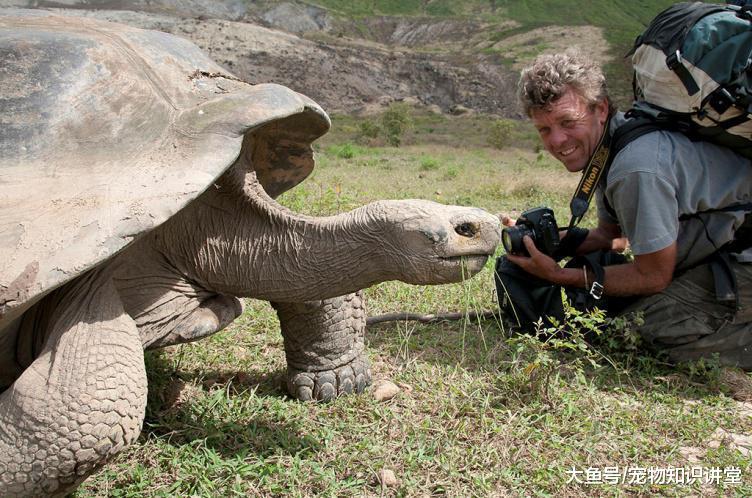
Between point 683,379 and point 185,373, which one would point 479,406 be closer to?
point 683,379

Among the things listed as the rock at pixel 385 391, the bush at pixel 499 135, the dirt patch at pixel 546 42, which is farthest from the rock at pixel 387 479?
the dirt patch at pixel 546 42

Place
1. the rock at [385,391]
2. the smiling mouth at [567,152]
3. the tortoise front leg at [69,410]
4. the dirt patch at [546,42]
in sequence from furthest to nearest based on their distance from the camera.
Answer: the dirt patch at [546,42]
the smiling mouth at [567,152]
the rock at [385,391]
the tortoise front leg at [69,410]

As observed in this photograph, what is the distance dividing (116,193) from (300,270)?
0.68 m

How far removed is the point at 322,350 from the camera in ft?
9.46

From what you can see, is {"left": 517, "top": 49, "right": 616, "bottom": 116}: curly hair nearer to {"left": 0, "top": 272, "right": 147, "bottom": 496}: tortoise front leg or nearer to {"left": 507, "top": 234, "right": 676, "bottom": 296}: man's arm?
{"left": 507, "top": 234, "right": 676, "bottom": 296}: man's arm

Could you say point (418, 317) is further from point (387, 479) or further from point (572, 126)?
point (387, 479)

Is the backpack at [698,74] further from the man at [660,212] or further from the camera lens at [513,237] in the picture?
the camera lens at [513,237]

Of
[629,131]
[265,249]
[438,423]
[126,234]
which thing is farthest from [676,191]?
[126,234]

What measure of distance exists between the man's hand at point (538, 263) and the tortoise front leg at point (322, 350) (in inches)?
35.8

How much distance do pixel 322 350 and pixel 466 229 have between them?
1.04m

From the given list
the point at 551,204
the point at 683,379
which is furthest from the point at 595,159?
the point at 551,204

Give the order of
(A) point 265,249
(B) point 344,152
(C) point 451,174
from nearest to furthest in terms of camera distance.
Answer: (A) point 265,249
(C) point 451,174
(B) point 344,152

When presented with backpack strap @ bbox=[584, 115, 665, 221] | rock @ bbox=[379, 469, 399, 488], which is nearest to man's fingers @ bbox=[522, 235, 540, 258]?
backpack strap @ bbox=[584, 115, 665, 221]

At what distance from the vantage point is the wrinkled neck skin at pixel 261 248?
2.31 metres
